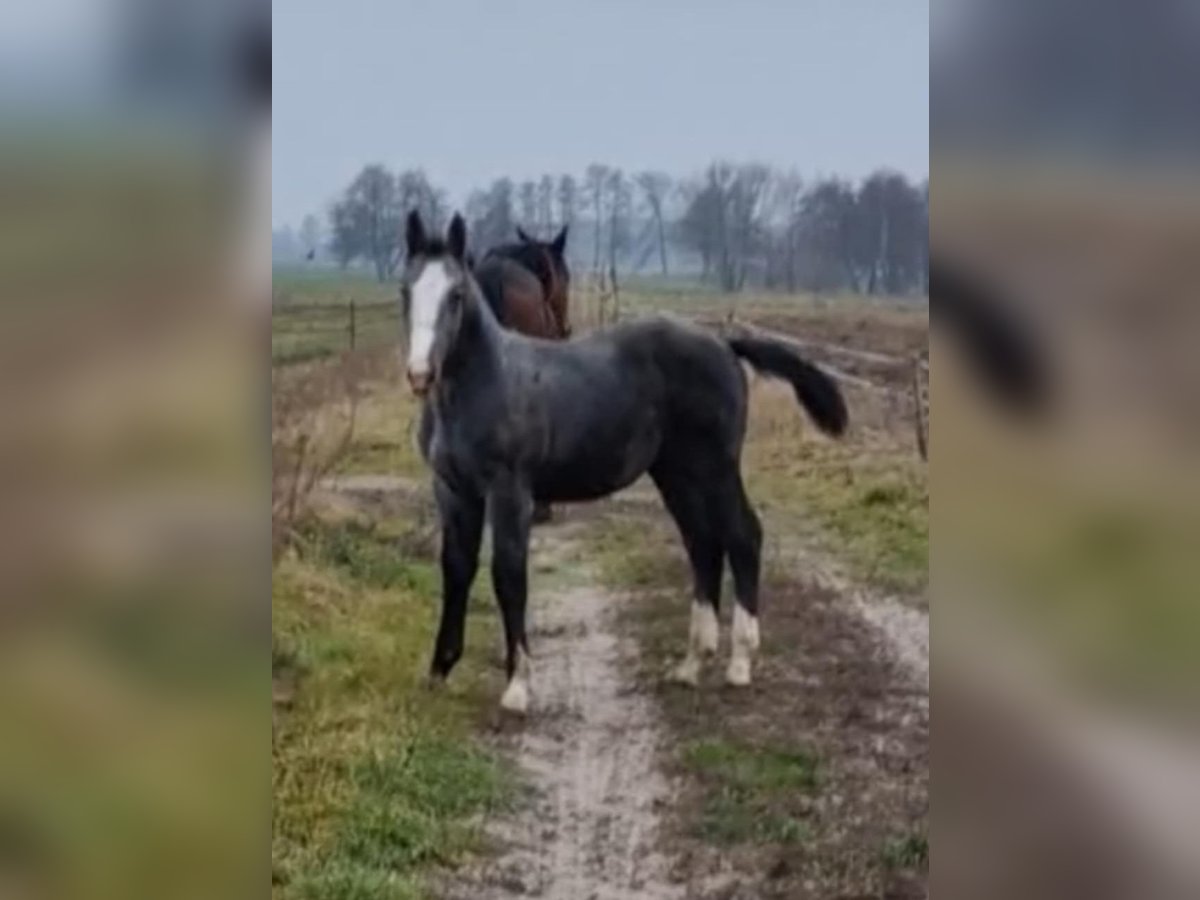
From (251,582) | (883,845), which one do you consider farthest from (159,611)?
(883,845)

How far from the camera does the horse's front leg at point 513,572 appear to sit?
167 cm

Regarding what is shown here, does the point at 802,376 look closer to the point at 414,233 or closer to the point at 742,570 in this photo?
the point at 742,570

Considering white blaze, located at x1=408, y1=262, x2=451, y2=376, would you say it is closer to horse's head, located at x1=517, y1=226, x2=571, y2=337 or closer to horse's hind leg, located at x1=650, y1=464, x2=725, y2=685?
horse's head, located at x1=517, y1=226, x2=571, y2=337

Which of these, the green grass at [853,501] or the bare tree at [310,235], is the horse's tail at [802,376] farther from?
the bare tree at [310,235]

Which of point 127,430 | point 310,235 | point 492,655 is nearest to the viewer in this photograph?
point 127,430

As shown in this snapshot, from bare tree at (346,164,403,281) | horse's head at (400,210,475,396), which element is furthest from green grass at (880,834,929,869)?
bare tree at (346,164,403,281)

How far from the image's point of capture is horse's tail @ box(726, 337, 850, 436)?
166 centimetres

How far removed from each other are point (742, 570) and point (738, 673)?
0.33 ft

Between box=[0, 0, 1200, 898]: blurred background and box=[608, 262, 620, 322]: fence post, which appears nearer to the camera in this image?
box=[0, 0, 1200, 898]: blurred background

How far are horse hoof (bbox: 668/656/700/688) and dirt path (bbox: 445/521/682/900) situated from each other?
0.04 m

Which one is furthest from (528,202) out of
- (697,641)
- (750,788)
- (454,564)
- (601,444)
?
(750,788)

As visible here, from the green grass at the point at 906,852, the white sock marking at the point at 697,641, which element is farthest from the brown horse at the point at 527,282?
the green grass at the point at 906,852

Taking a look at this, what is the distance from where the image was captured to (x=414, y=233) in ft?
5.26

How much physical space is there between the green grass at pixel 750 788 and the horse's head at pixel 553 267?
0.45 metres
